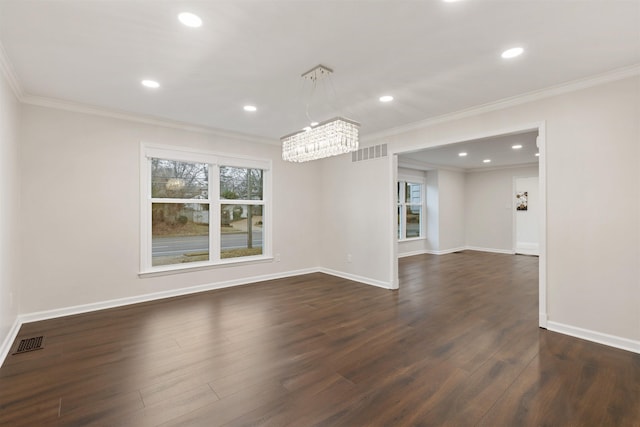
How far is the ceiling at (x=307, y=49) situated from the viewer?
201 centimetres

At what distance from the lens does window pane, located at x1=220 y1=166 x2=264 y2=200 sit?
5.30 meters

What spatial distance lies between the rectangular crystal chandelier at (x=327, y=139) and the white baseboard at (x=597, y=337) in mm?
3048

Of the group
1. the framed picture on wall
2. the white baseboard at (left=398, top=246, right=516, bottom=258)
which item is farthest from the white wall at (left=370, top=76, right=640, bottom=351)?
the framed picture on wall

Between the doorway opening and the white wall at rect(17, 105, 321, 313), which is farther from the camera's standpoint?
the doorway opening

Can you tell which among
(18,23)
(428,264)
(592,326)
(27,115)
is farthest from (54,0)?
(428,264)

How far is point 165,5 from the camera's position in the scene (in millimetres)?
1966

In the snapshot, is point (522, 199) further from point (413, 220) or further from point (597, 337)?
point (597, 337)

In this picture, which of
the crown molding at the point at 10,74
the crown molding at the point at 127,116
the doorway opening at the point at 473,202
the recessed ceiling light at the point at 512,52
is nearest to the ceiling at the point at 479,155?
the doorway opening at the point at 473,202

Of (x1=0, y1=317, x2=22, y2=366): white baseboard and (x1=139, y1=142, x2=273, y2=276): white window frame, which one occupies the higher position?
(x1=139, y1=142, x2=273, y2=276): white window frame

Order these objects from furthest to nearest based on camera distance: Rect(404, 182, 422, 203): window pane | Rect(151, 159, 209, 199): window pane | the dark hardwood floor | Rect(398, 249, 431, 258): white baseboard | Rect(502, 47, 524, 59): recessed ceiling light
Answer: Rect(404, 182, 422, 203): window pane < Rect(398, 249, 431, 258): white baseboard < Rect(151, 159, 209, 199): window pane < Rect(502, 47, 524, 59): recessed ceiling light < the dark hardwood floor

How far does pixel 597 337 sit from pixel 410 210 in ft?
20.9

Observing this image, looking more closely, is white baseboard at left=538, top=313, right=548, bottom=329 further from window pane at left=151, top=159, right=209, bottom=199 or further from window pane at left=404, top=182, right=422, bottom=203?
window pane at left=404, top=182, right=422, bottom=203

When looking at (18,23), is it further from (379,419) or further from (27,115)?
(379,419)

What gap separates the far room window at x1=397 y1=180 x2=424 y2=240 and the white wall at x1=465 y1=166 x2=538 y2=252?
1953mm
